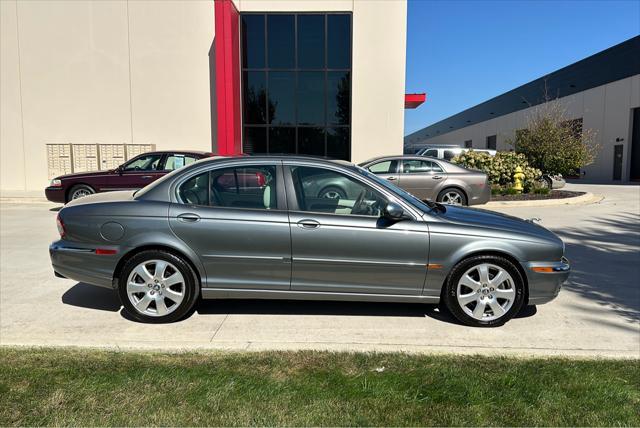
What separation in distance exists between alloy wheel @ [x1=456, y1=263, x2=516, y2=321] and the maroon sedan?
8.31 m

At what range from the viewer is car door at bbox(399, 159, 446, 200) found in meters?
11.5

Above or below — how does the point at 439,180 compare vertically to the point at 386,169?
below

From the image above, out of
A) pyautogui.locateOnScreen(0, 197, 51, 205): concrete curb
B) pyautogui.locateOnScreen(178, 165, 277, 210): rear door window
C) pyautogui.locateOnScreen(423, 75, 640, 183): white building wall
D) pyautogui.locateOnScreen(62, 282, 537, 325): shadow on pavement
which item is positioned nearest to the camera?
pyautogui.locateOnScreen(178, 165, 277, 210): rear door window

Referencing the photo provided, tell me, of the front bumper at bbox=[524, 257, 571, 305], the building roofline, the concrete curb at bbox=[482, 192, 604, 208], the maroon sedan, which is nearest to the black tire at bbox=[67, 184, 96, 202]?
the maroon sedan

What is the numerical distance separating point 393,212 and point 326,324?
124 cm

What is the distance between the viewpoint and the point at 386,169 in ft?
38.6

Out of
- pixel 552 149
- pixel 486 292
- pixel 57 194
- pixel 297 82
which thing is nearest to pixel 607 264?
pixel 486 292

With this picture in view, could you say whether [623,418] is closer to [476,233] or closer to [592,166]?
[476,233]

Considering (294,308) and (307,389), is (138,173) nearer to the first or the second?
(294,308)

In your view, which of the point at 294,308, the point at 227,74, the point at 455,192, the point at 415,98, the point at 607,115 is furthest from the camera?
the point at 607,115

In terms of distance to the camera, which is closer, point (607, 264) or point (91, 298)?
point (91, 298)

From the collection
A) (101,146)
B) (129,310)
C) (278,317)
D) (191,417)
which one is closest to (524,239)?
(278,317)

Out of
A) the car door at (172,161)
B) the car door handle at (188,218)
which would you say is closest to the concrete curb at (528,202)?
the car door at (172,161)

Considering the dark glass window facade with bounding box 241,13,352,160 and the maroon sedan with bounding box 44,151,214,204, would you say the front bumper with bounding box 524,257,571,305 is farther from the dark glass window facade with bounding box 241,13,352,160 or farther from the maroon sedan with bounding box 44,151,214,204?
the dark glass window facade with bounding box 241,13,352,160
